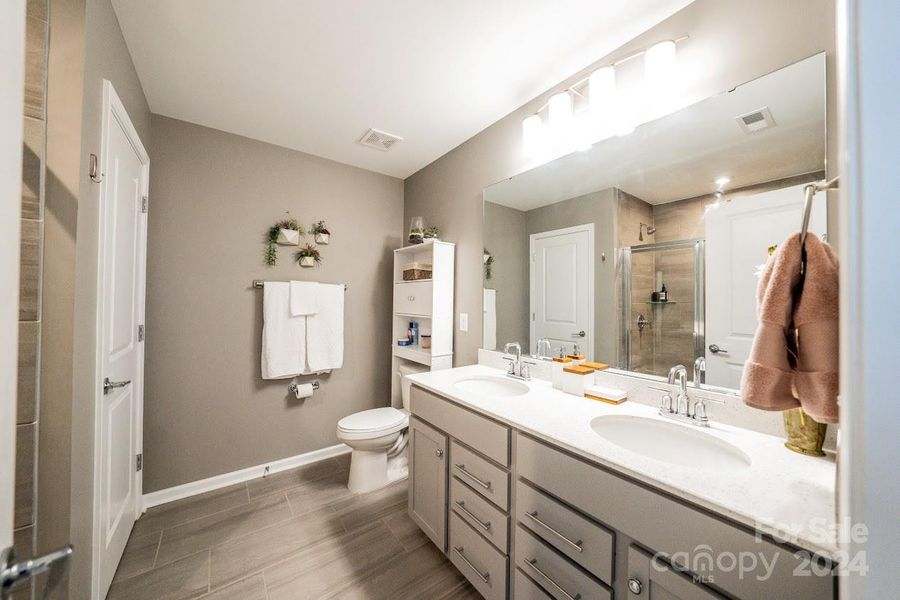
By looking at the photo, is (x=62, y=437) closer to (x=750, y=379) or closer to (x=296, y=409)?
(x=296, y=409)

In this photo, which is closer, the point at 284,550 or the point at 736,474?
the point at 736,474

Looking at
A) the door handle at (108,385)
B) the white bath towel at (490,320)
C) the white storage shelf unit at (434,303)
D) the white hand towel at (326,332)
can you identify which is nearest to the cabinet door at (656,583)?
the white bath towel at (490,320)

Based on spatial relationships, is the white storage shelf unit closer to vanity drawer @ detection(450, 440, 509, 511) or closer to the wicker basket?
the wicker basket

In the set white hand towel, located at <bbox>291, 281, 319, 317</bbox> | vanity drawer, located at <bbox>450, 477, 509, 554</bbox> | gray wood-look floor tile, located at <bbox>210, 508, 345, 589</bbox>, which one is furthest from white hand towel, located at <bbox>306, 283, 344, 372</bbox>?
vanity drawer, located at <bbox>450, 477, 509, 554</bbox>

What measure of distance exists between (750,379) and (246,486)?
2.70m

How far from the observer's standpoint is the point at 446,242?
7.93 ft

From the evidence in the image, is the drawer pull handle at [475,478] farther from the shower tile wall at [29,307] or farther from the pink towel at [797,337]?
the shower tile wall at [29,307]

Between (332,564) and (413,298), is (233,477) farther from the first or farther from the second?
(413,298)

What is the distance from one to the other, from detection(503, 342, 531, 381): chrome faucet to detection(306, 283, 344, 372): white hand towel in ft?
4.27

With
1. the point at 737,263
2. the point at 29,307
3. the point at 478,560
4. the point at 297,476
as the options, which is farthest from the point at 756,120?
the point at 297,476

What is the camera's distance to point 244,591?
1.38 meters

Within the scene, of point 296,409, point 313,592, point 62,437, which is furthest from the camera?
point 296,409

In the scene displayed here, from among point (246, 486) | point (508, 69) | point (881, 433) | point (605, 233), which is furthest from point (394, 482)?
point (508, 69)

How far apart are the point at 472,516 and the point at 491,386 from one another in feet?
2.19
